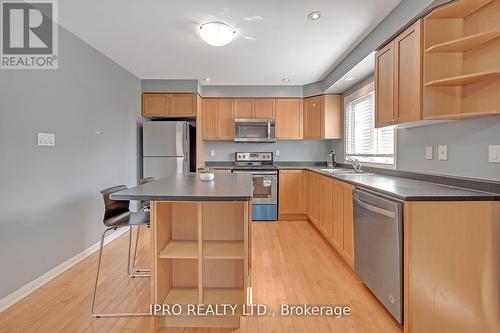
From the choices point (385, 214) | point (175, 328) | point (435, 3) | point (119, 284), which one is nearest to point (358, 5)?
point (435, 3)

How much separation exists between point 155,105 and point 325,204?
3.24 metres

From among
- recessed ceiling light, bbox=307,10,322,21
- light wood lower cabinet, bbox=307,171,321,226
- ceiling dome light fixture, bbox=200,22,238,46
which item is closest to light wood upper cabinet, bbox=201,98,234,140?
light wood lower cabinet, bbox=307,171,321,226

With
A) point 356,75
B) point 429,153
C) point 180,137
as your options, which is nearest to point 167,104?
point 180,137

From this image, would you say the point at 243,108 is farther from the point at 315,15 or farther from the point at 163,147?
the point at 315,15

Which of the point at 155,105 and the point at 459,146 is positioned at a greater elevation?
the point at 155,105

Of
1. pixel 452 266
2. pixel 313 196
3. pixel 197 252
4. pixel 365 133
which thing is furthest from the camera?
pixel 313 196

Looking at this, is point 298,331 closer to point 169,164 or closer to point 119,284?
point 119,284

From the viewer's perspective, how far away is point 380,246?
188cm

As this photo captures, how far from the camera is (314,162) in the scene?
515 cm

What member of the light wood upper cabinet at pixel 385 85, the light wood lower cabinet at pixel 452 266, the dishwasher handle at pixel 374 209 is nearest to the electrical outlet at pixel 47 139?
the dishwasher handle at pixel 374 209

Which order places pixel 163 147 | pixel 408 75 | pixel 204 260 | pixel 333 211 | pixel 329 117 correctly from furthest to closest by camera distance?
pixel 329 117, pixel 163 147, pixel 333 211, pixel 408 75, pixel 204 260

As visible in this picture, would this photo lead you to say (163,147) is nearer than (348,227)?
No

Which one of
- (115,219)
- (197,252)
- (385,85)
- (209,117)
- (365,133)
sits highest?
(209,117)

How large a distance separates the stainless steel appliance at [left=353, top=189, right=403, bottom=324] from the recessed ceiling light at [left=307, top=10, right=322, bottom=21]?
1.63m
